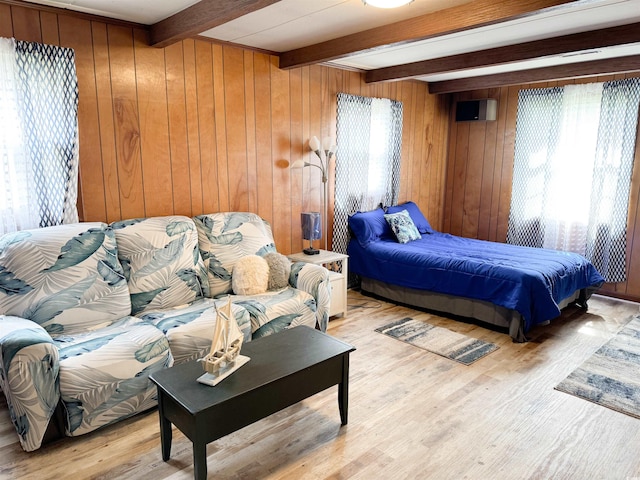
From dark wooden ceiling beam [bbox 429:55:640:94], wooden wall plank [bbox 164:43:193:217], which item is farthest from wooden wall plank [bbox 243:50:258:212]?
dark wooden ceiling beam [bbox 429:55:640:94]

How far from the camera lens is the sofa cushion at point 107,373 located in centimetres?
217

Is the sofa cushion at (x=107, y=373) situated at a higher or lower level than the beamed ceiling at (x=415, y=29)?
lower

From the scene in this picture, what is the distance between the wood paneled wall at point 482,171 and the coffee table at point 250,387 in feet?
12.3

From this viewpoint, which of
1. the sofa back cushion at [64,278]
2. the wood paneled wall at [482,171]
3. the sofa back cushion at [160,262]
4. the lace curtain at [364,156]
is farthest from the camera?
the wood paneled wall at [482,171]

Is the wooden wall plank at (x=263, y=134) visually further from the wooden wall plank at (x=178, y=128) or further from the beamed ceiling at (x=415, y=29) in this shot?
the wooden wall plank at (x=178, y=128)

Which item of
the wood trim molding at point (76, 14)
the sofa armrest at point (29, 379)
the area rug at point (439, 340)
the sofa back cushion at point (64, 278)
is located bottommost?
the area rug at point (439, 340)

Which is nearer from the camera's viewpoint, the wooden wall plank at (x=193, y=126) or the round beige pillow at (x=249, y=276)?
the round beige pillow at (x=249, y=276)

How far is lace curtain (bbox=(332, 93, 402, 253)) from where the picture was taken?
177 inches

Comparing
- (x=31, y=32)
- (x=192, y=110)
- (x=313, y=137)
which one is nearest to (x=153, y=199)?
(x=192, y=110)

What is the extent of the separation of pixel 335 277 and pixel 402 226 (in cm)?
120

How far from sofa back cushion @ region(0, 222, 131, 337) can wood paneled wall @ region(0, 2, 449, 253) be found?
0.39 m

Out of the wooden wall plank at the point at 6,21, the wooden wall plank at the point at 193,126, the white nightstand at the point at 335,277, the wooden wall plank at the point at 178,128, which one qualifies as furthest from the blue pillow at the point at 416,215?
the wooden wall plank at the point at 6,21

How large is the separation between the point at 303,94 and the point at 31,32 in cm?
213

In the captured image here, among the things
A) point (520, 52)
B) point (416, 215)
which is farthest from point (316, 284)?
point (520, 52)
